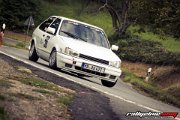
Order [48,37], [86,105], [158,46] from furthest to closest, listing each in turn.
→ [158,46], [48,37], [86,105]

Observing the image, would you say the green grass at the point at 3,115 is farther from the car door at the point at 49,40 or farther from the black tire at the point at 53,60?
the car door at the point at 49,40

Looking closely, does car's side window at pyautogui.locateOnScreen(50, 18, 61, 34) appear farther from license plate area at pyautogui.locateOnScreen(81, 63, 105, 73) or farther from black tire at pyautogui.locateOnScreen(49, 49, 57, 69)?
license plate area at pyautogui.locateOnScreen(81, 63, 105, 73)

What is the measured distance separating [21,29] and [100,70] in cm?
4591

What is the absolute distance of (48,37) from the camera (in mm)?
16625

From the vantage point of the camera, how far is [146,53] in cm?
3853

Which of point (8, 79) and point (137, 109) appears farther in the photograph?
point (137, 109)

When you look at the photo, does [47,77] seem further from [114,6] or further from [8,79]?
[114,6]

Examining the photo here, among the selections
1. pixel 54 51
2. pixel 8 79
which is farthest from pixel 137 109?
pixel 54 51

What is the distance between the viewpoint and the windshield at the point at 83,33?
52.5 ft

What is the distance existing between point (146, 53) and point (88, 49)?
24.1 m

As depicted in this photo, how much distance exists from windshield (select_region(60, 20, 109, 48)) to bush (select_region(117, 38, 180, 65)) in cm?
1469

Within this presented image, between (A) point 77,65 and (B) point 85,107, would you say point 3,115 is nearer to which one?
(B) point 85,107

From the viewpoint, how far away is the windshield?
16000 mm

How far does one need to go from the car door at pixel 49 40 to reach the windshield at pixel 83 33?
12.6 inches
